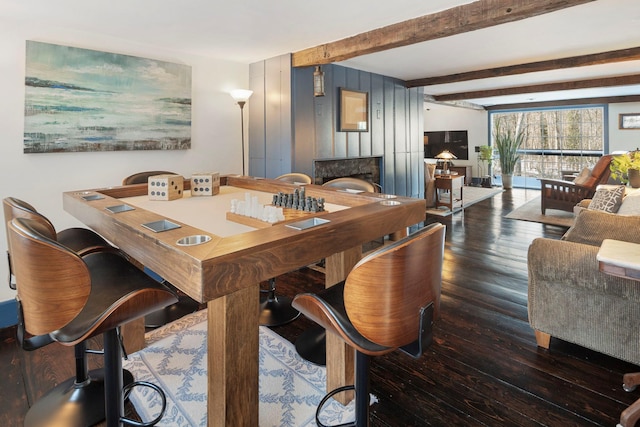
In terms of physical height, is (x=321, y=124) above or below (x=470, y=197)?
above

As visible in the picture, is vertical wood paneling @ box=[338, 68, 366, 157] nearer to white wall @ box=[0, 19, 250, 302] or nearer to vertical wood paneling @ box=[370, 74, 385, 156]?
vertical wood paneling @ box=[370, 74, 385, 156]

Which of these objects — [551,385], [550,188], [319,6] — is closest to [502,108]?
[550,188]

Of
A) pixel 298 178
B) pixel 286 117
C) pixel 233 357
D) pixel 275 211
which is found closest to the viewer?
pixel 233 357

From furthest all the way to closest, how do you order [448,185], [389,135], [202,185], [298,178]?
1. [448,185]
2. [389,135]
3. [298,178]
4. [202,185]

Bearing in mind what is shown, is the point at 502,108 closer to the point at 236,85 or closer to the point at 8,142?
the point at 236,85

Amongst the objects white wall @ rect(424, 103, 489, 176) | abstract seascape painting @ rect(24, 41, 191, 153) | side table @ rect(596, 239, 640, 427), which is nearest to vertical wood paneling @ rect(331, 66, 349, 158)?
abstract seascape painting @ rect(24, 41, 191, 153)

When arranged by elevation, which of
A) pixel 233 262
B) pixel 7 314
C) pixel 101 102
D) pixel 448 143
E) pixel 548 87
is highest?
pixel 548 87

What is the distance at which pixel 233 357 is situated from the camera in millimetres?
1224

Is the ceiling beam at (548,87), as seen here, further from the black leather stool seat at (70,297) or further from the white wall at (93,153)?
the black leather stool seat at (70,297)

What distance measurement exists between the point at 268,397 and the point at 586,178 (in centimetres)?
634

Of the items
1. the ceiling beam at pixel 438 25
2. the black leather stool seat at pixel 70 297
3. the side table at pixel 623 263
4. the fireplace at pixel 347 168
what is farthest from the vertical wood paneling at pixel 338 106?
the black leather stool seat at pixel 70 297

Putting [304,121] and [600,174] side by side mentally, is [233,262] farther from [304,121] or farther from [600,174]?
[600,174]

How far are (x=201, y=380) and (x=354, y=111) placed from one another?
12.3 feet

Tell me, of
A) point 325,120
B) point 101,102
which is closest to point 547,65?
point 325,120
